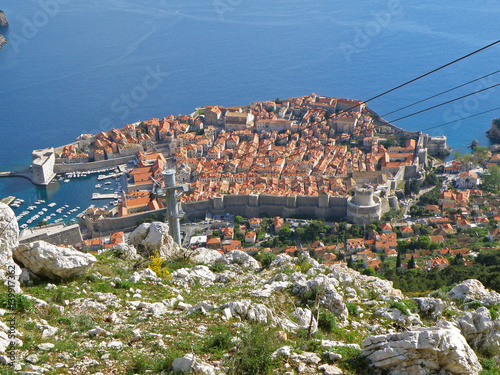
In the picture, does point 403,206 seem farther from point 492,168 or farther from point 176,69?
point 176,69

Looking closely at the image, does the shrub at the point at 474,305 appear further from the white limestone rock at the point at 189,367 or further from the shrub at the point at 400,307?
the white limestone rock at the point at 189,367

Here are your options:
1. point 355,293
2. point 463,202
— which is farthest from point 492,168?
point 355,293

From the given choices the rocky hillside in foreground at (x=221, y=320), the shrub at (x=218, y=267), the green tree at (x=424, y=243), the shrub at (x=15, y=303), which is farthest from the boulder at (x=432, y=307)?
the green tree at (x=424, y=243)

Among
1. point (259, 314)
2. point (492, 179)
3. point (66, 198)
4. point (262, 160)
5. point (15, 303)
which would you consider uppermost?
point (15, 303)

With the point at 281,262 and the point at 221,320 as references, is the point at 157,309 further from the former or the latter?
the point at 281,262

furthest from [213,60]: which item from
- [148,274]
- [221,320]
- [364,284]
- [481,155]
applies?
[221,320]

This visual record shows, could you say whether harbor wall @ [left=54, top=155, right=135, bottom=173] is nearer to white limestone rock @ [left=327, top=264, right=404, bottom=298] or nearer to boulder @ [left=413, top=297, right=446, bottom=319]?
white limestone rock @ [left=327, top=264, right=404, bottom=298]

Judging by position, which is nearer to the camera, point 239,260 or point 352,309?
point 352,309
